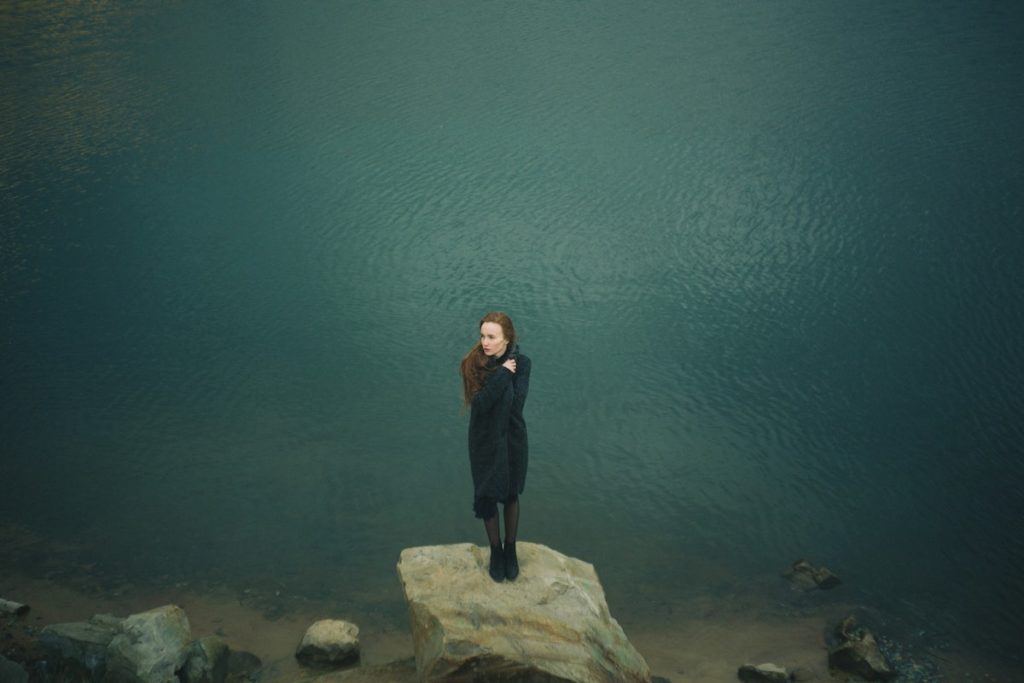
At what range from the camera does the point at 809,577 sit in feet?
20.2

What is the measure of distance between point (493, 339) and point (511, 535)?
44.3 inches

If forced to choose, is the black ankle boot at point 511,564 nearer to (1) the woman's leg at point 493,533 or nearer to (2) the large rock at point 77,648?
(1) the woman's leg at point 493,533

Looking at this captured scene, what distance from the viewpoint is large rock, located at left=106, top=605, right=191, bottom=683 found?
4.46m

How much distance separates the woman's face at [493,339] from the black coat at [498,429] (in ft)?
0.24

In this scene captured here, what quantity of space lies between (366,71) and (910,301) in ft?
37.3

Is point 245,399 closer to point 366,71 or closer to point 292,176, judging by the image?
point 292,176

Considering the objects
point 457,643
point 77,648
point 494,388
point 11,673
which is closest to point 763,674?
point 457,643

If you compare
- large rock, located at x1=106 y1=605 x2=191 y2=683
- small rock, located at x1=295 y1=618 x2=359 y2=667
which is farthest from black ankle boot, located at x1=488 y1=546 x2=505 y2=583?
large rock, located at x1=106 y1=605 x2=191 y2=683

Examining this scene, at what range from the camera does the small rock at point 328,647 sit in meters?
5.00

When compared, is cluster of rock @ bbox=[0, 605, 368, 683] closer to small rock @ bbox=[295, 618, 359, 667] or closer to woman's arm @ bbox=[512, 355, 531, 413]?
small rock @ bbox=[295, 618, 359, 667]

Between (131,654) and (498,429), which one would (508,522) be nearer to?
(498,429)

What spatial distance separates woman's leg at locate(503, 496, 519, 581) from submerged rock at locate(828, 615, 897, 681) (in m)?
2.48

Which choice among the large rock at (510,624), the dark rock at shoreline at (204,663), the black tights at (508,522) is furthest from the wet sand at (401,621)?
the black tights at (508,522)

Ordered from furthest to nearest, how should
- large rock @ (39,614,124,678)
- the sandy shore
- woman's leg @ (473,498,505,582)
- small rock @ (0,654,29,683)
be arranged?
the sandy shore
large rock @ (39,614,124,678)
small rock @ (0,654,29,683)
woman's leg @ (473,498,505,582)
